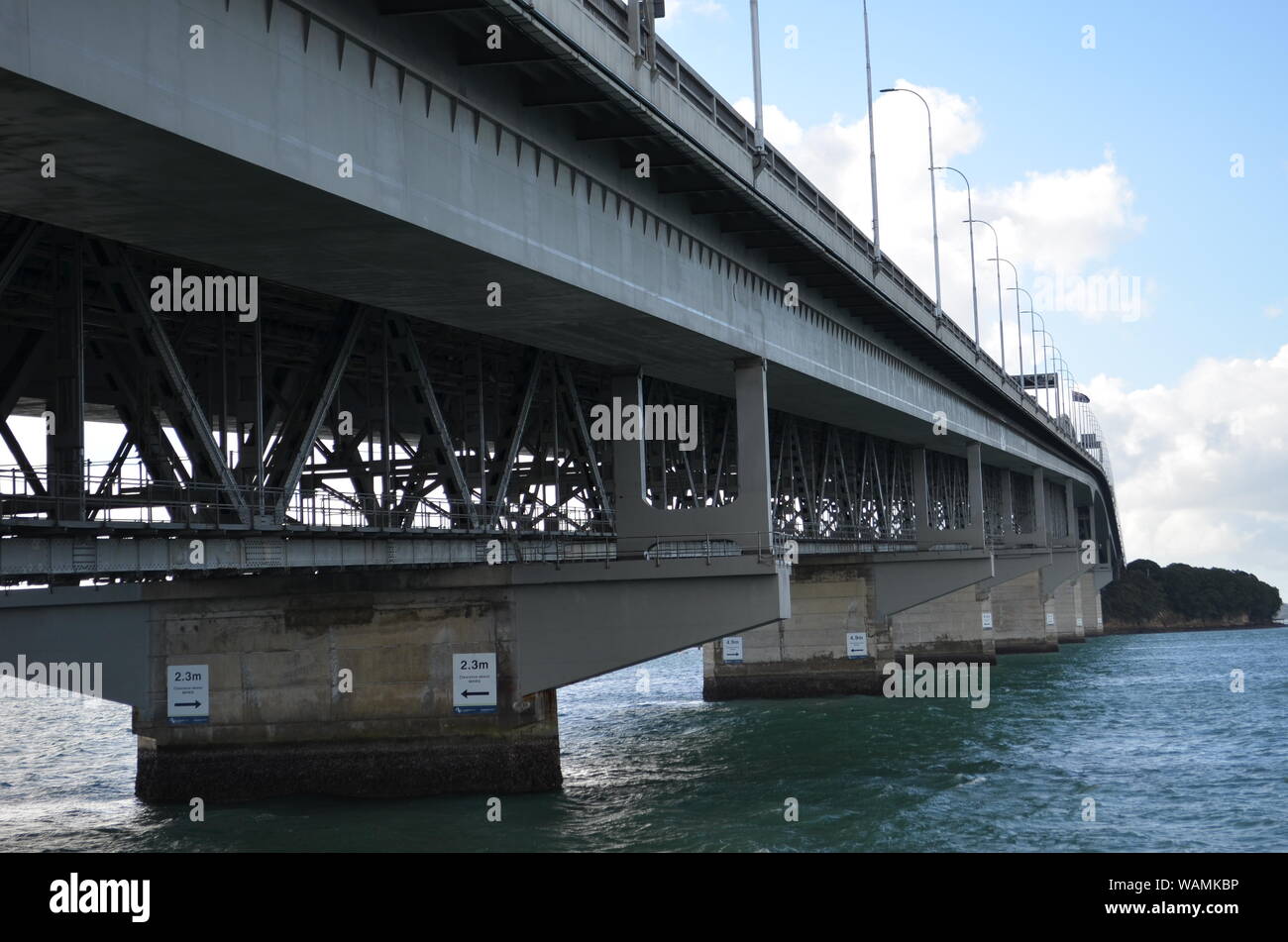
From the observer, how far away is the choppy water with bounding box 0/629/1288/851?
26.2 metres

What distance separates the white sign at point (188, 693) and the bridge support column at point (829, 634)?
30.2 m

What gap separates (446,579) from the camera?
99.5 ft

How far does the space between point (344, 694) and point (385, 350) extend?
8.98 m

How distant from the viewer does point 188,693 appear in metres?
31.3

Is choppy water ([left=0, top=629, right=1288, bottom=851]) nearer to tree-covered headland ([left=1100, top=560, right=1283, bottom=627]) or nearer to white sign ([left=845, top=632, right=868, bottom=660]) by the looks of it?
white sign ([left=845, top=632, right=868, bottom=660])

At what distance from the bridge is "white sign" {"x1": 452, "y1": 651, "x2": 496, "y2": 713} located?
9 cm

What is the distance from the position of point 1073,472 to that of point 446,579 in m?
Result: 84.6

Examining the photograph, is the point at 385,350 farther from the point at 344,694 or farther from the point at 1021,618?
the point at 1021,618

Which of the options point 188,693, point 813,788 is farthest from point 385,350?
point 813,788

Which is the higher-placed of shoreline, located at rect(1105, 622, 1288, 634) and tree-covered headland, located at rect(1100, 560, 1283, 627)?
tree-covered headland, located at rect(1100, 560, 1283, 627)

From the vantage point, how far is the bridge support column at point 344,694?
30219mm

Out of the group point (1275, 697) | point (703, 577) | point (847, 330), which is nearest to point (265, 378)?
point (703, 577)

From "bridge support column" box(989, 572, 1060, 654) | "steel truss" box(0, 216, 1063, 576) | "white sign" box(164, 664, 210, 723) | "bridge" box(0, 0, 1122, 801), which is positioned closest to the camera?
"bridge" box(0, 0, 1122, 801)

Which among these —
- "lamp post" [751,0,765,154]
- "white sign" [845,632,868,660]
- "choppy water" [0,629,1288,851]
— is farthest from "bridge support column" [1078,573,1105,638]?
"lamp post" [751,0,765,154]
